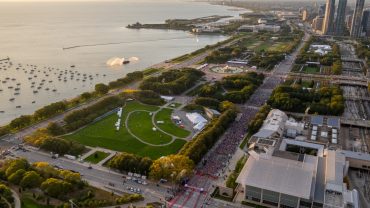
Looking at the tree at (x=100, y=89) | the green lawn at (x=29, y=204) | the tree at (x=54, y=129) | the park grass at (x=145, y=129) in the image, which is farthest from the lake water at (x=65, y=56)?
the green lawn at (x=29, y=204)

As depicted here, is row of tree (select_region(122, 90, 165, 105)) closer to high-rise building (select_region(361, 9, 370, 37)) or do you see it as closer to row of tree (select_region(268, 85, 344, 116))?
row of tree (select_region(268, 85, 344, 116))

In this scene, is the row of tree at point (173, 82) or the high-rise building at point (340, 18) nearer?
the row of tree at point (173, 82)

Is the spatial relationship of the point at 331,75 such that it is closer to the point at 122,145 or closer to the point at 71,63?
the point at 122,145

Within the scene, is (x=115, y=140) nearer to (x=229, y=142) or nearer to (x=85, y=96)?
(x=229, y=142)

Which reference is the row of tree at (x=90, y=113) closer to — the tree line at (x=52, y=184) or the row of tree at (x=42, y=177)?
the row of tree at (x=42, y=177)

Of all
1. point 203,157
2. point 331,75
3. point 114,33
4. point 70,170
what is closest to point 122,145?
point 70,170

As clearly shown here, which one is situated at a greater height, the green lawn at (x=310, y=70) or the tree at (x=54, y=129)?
the green lawn at (x=310, y=70)

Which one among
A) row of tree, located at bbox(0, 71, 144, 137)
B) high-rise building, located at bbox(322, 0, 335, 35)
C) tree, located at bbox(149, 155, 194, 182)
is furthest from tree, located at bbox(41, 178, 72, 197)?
high-rise building, located at bbox(322, 0, 335, 35)
